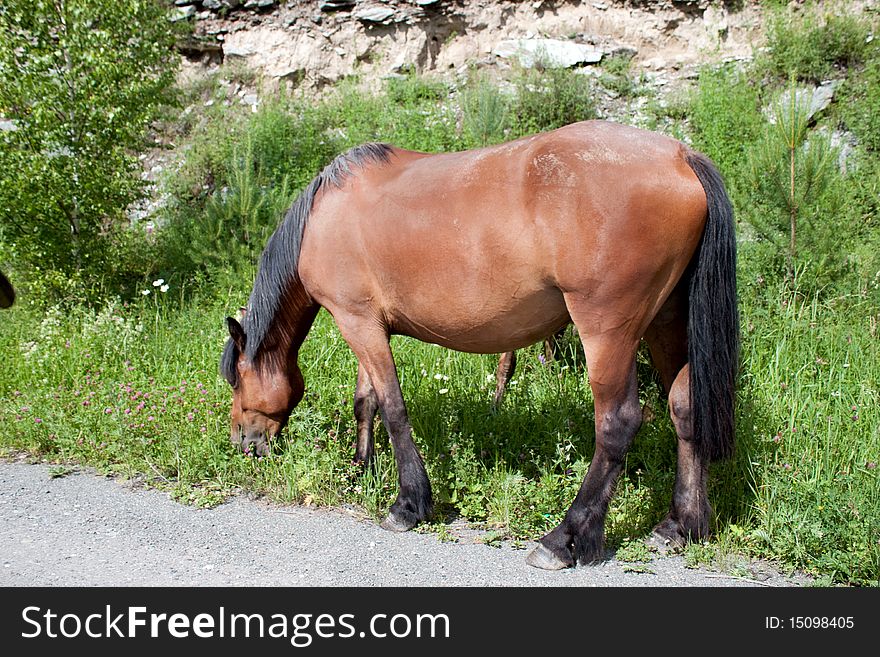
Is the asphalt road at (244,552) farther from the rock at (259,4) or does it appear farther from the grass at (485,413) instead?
the rock at (259,4)

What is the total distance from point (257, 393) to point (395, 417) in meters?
1.08

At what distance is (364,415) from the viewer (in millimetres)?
5121

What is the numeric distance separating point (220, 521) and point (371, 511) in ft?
2.91

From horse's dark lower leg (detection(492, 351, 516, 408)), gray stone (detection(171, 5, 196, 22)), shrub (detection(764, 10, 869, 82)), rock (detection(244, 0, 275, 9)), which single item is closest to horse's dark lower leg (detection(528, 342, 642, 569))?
horse's dark lower leg (detection(492, 351, 516, 408))

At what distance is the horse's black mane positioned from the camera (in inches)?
179

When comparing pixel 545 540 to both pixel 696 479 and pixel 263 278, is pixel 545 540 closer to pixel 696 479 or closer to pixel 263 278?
pixel 696 479

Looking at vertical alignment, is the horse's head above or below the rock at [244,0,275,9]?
below

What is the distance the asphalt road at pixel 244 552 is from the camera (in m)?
3.64

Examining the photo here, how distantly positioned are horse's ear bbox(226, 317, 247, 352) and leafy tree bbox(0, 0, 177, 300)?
4255 millimetres

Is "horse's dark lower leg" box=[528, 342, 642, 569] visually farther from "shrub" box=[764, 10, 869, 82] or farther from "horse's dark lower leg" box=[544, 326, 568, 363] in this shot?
"shrub" box=[764, 10, 869, 82]

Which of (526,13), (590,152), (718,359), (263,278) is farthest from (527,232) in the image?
(526,13)

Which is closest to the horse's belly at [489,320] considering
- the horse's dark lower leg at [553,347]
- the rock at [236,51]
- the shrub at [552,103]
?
the horse's dark lower leg at [553,347]

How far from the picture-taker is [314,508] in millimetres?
4699

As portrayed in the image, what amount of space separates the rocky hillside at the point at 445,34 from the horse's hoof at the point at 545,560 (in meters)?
10.4
